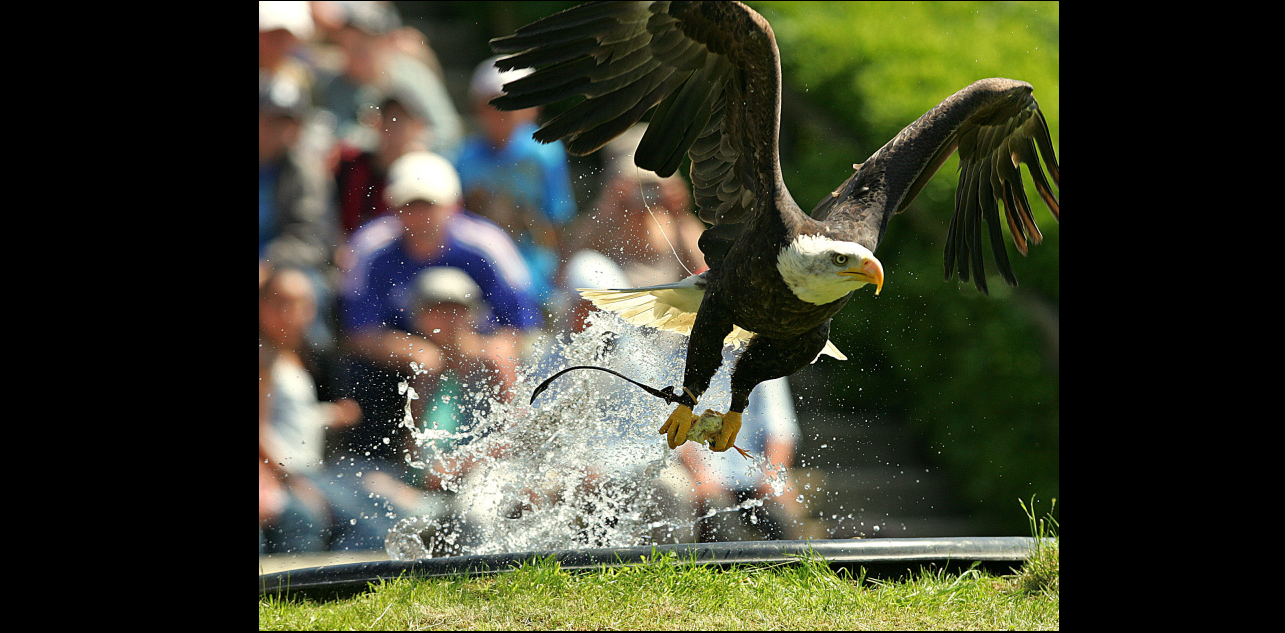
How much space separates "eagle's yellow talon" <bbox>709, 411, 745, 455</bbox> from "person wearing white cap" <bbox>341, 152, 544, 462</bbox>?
136 cm

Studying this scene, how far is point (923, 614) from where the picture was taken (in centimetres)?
273

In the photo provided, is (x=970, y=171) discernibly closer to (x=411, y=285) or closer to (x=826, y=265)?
(x=826, y=265)

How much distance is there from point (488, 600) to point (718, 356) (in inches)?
41.8

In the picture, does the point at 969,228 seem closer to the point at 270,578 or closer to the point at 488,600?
the point at 488,600

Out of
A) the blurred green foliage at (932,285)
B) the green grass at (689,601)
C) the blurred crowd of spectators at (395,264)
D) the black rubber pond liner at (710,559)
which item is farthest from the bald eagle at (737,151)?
the blurred green foliage at (932,285)

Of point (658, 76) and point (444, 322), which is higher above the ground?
point (658, 76)

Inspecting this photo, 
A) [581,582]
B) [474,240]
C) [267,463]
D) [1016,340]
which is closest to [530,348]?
[474,240]

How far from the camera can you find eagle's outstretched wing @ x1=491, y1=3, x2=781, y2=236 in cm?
259

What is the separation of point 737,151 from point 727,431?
0.95m

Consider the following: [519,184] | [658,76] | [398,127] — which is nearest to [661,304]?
[658,76]

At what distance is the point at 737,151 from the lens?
296 centimetres

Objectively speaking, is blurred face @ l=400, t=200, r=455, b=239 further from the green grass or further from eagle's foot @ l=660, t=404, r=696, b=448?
the green grass

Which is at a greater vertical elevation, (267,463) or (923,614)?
(267,463)

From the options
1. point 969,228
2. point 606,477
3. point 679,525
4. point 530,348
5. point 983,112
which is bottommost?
point 679,525
